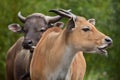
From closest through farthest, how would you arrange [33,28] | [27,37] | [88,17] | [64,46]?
[64,46] < [27,37] < [33,28] < [88,17]

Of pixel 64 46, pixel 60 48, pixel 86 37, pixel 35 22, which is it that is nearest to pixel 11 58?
pixel 35 22

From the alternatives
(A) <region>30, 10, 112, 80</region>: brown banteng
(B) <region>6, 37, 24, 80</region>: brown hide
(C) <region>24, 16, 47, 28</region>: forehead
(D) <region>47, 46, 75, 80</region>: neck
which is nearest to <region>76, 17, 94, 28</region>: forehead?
(A) <region>30, 10, 112, 80</region>: brown banteng

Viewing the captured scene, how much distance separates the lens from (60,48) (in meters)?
12.1

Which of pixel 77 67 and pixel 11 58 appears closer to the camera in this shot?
pixel 77 67

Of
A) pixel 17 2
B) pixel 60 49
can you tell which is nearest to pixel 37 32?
pixel 60 49

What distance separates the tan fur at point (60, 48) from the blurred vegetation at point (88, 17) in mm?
5210

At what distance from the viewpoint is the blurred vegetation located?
17.8 meters

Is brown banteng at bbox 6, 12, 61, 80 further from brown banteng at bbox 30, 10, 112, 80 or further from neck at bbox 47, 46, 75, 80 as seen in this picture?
neck at bbox 47, 46, 75, 80

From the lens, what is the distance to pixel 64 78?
476 inches

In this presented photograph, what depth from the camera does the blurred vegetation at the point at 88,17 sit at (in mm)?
17828

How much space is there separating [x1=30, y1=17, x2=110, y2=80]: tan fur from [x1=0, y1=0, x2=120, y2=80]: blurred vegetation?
5.21m

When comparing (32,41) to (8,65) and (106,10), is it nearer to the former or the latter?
(8,65)

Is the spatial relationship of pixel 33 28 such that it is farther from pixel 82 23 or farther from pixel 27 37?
pixel 82 23

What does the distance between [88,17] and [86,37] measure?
296 inches
